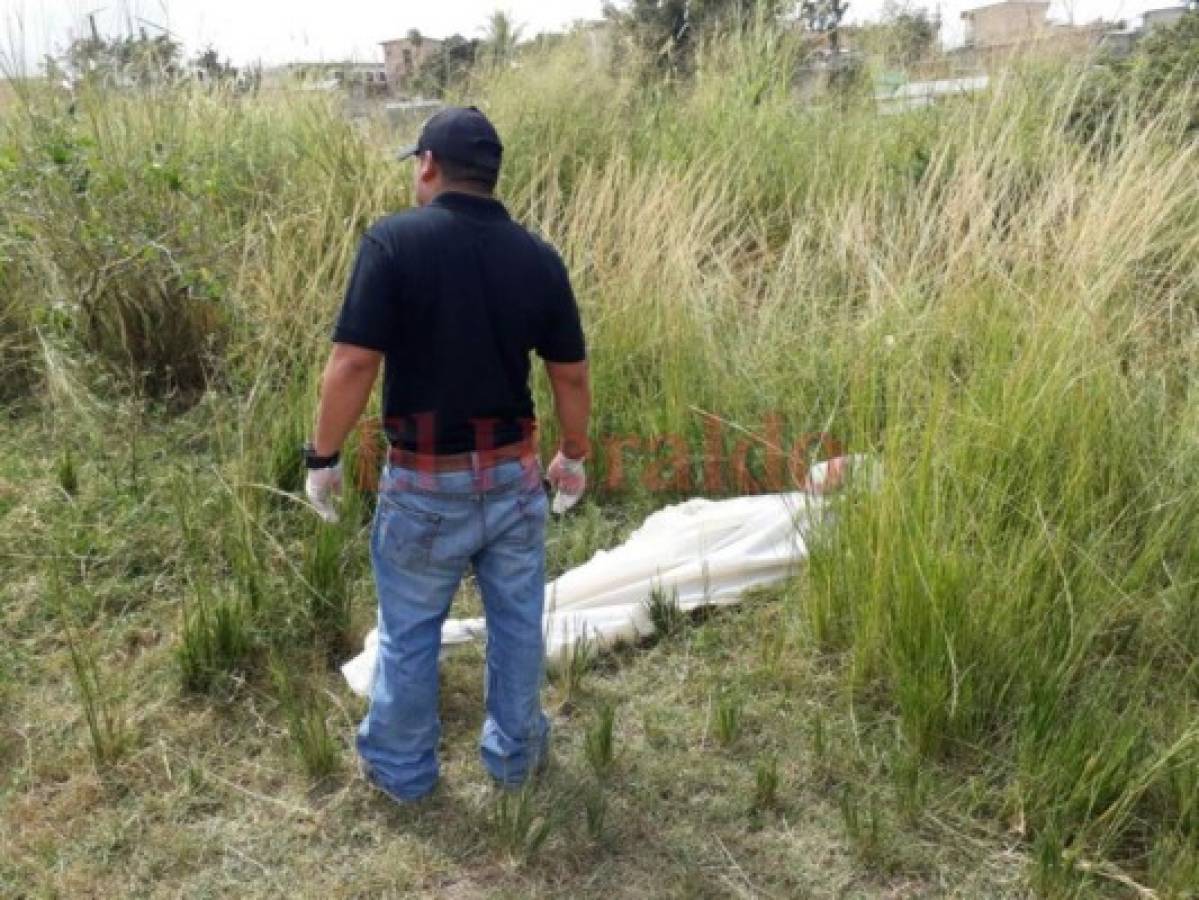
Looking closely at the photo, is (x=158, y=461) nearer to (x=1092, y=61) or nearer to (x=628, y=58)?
(x=628, y=58)

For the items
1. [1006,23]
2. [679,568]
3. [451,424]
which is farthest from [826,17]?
[451,424]

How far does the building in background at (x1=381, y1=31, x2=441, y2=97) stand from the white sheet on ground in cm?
529

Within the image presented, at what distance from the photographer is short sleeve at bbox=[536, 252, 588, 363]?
222cm

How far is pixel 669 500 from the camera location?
3.88 metres

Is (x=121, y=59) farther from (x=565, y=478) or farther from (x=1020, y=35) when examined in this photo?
(x=1020, y=35)

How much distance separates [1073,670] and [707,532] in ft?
4.25

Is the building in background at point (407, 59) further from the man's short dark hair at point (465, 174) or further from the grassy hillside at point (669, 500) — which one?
the man's short dark hair at point (465, 174)

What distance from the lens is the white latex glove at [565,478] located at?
8.46 ft

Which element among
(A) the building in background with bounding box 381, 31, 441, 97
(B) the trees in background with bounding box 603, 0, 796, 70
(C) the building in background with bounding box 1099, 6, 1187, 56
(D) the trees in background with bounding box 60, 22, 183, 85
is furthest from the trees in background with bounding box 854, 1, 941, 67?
(D) the trees in background with bounding box 60, 22, 183, 85

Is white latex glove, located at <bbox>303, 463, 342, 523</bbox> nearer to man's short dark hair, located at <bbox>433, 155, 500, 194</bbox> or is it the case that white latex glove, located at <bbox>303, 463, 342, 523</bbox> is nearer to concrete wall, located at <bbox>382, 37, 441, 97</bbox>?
man's short dark hair, located at <bbox>433, 155, 500, 194</bbox>

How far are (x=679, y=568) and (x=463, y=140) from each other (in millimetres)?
1609

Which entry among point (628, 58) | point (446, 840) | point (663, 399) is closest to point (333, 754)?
point (446, 840)

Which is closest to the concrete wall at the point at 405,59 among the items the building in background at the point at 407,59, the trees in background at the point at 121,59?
the building in background at the point at 407,59

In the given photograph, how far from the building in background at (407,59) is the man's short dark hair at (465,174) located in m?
5.77
